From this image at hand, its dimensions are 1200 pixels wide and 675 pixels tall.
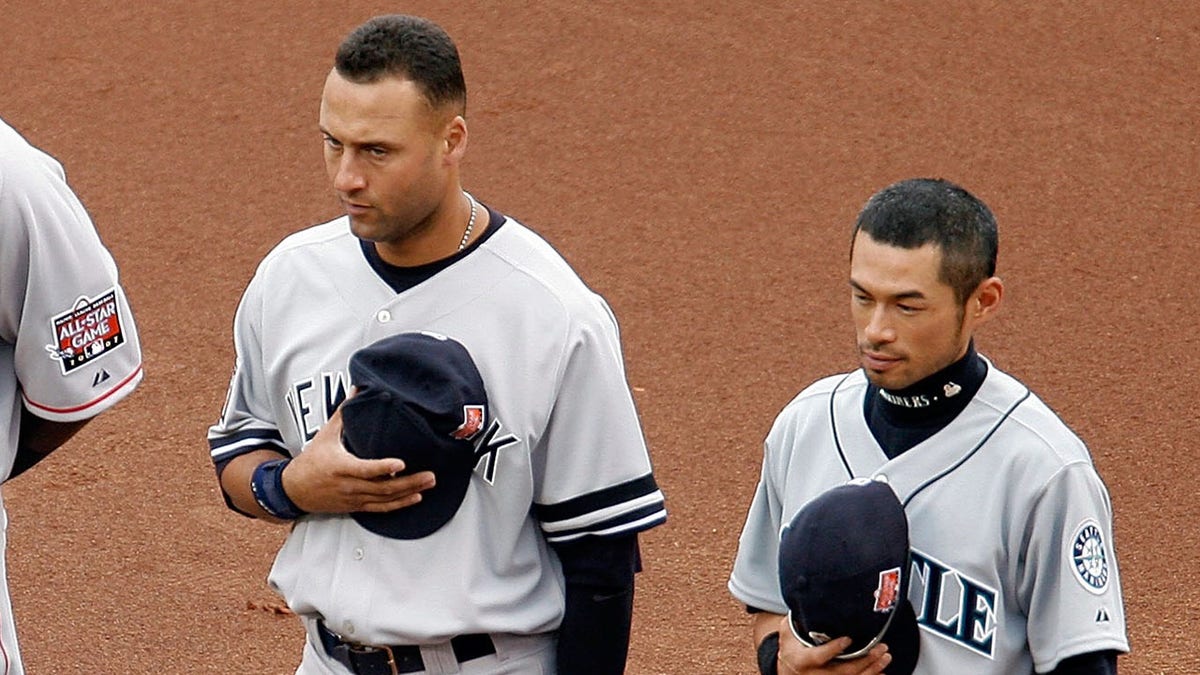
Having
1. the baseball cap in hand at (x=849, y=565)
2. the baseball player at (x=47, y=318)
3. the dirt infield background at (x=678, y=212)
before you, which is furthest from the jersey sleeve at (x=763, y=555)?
the dirt infield background at (x=678, y=212)

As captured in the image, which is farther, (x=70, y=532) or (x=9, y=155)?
(x=70, y=532)

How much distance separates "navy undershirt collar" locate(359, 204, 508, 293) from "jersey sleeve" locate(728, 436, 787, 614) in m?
0.52

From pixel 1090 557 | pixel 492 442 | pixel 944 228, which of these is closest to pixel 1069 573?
pixel 1090 557

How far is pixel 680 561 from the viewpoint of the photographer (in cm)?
477

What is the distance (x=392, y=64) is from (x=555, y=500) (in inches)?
25.7

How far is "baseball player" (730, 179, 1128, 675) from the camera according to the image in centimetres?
229

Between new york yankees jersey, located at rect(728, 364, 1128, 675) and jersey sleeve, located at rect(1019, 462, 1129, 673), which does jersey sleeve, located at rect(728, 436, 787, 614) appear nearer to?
new york yankees jersey, located at rect(728, 364, 1128, 675)

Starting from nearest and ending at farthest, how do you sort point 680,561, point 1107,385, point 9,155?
point 9,155 → point 680,561 → point 1107,385

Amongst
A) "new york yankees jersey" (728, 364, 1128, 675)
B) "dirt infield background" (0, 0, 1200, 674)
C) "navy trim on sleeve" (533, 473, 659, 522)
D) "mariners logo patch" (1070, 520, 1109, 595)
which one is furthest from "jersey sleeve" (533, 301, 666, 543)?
"dirt infield background" (0, 0, 1200, 674)

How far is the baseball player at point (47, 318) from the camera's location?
238 centimetres

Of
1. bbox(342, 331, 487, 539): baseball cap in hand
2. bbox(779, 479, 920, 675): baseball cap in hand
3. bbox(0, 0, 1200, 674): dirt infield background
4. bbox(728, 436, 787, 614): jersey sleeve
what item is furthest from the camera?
bbox(0, 0, 1200, 674): dirt infield background

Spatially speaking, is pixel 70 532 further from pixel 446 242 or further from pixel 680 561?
pixel 446 242

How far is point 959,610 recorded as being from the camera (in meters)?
2.32

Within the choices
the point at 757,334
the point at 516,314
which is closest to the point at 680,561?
the point at 757,334
